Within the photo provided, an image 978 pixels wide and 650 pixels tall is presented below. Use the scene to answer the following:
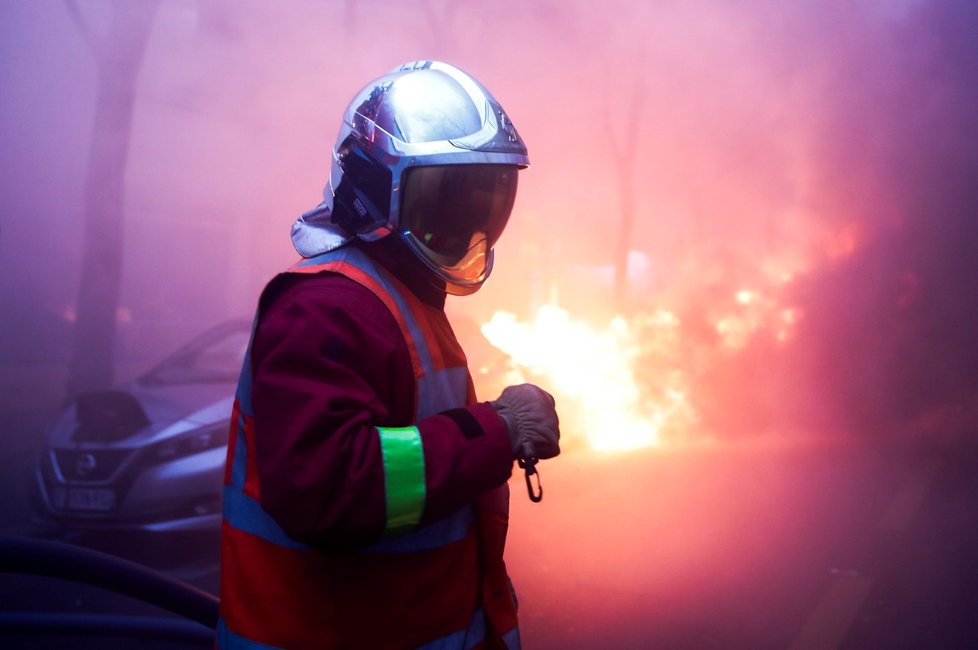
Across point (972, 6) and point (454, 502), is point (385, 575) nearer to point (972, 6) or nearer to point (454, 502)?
point (454, 502)

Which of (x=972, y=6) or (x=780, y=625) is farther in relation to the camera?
(x=972, y=6)

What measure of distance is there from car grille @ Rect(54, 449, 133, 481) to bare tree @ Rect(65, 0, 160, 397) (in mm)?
372

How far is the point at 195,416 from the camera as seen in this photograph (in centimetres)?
378

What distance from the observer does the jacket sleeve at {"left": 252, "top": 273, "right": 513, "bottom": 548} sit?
3.50 ft

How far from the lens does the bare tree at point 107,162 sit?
385 cm

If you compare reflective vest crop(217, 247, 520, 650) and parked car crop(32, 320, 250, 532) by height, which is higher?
reflective vest crop(217, 247, 520, 650)

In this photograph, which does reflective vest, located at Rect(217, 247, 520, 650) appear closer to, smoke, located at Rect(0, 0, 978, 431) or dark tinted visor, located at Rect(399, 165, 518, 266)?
dark tinted visor, located at Rect(399, 165, 518, 266)

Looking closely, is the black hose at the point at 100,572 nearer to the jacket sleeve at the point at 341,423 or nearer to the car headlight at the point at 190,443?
the jacket sleeve at the point at 341,423

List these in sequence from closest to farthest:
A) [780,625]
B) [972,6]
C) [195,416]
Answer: [780,625] < [195,416] < [972,6]

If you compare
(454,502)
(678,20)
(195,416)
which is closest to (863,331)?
(678,20)

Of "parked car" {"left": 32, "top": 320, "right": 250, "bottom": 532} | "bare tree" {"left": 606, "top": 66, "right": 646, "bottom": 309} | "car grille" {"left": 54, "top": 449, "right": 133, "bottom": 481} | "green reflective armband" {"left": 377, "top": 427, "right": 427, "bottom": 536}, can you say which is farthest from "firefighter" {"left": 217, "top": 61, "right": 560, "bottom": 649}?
"bare tree" {"left": 606, "top": 66, "right": 646, "bottom": 309}

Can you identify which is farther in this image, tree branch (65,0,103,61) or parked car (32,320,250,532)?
tree branch (65,0,103,61)

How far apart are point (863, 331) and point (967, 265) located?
0.97 m

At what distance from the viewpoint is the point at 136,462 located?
12.0 feet
